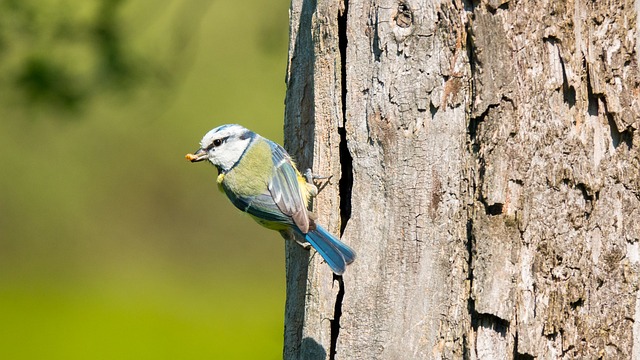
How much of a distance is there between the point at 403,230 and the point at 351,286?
0.68 feet

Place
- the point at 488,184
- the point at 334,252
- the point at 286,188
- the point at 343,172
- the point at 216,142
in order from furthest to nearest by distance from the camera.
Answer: the point at 216,142 < the point at 286,188 < the point at 343,172 < the point at 334,252 < the point at 488,184

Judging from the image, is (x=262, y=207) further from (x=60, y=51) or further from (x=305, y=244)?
(x=60, y=51)

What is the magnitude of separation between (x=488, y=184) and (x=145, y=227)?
5.78 m

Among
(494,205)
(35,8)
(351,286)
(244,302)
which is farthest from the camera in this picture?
(244,302)

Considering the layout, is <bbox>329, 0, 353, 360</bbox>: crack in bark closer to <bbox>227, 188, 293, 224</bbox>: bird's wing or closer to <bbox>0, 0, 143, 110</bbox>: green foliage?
<bbox>227, 188, 293, 224</bbox>: bird's wing

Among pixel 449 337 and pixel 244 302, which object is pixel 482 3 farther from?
pixel 244 302

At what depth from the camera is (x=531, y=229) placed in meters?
2.37

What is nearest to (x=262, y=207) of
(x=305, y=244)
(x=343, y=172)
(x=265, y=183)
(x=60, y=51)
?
(x=265, y=183)

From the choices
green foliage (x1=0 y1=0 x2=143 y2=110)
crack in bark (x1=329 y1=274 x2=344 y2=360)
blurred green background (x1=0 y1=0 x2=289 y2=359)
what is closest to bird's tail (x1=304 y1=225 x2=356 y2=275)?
crack in bark (x1=329 y1=274 x2=344 y2=360)

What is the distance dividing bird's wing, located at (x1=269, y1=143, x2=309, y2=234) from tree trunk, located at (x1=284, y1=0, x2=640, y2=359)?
301mm

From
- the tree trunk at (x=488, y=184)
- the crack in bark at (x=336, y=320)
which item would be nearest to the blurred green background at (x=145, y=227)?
the crack in bark at (x=336, y=320)

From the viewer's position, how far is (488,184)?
2.36 m

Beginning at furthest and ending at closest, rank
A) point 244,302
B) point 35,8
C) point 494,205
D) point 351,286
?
point 244,302 < point 35,8 < point 351,286 < point 494,205

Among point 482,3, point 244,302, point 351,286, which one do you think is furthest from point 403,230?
point 244,302
